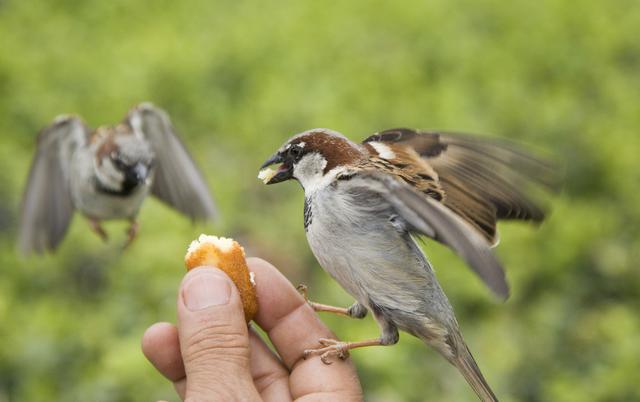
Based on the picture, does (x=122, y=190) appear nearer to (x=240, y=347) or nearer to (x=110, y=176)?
(x=110, y=176)

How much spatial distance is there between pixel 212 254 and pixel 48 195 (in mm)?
1635

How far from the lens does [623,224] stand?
4180mm

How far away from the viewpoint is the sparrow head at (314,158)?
226 centimetres

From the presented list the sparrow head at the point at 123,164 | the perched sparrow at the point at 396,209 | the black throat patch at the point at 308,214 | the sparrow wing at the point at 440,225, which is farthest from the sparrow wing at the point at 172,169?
the sparrow wing at the point at 440,225

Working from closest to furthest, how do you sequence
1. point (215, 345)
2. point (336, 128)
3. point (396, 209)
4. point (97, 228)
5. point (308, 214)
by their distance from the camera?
point (215, 345), point (396, 209), point (308, 214), point (97, 228), point (336, 128)

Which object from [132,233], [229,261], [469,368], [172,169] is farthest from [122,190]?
[469,368]

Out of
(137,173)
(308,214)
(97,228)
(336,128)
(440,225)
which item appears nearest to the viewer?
(440,225)

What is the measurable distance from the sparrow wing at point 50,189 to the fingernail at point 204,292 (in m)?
1.71

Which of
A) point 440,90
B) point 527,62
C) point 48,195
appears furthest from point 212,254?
point 527,62

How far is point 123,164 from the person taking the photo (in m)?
3.34

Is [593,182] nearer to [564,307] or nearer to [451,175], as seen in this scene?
[564,307]

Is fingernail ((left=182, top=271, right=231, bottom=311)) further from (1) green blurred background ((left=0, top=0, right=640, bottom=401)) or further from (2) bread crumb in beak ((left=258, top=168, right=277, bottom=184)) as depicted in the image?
(1) green blurred background ((left=0, top=0, right=640, bottom=401))

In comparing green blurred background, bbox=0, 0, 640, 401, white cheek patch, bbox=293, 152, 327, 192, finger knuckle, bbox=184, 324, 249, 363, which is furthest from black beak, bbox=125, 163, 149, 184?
finger knuckle, bbox=184, 324, 249, 363

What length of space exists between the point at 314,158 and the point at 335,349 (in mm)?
538
